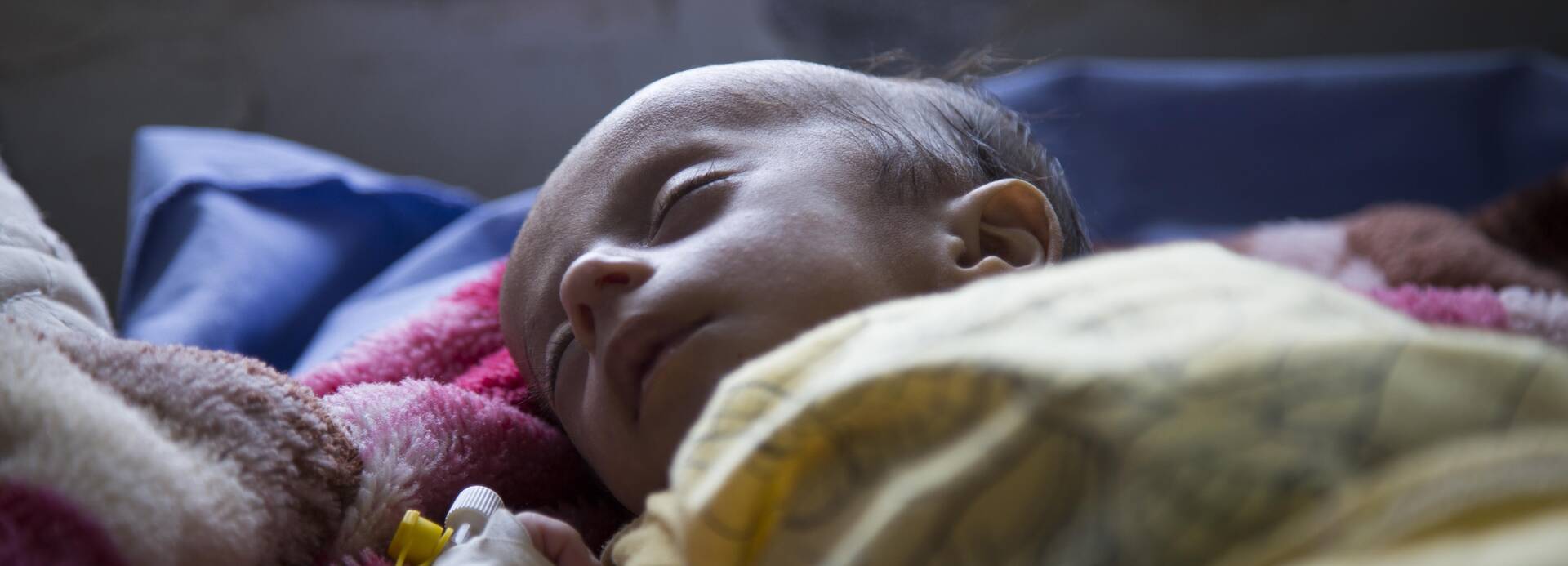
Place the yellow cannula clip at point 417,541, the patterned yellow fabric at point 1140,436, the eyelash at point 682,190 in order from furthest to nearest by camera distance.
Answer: the eyelash at point 682,190 → the yellow cannula clip at point 417,541 → the patterned yellow fabric at point 1140,436

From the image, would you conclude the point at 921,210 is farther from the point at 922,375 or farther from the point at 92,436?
the point at 92,436

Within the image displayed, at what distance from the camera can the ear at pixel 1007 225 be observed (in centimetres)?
66

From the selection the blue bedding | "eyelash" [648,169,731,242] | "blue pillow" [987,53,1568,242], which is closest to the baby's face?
"eyelash" [648,169,731,242]

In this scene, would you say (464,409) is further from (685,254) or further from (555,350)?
(685,254)

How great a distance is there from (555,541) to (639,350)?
0.33 ft

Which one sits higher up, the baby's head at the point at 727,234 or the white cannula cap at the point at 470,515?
the baby's head at the point at 727,234

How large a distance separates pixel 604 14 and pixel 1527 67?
1249 mm

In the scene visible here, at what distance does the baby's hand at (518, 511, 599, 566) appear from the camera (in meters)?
0.55

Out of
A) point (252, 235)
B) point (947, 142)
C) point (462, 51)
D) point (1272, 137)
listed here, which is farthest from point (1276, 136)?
point (252, 235)

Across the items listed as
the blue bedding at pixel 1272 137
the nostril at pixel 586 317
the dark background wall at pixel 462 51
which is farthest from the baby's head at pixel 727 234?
the dark background wall at pixel 462 51

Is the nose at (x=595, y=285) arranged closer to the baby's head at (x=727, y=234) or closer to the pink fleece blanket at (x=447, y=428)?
the baby's head at (x=727, y=234)

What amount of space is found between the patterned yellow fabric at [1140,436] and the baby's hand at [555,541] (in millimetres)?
129

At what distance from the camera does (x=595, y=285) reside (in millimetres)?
593

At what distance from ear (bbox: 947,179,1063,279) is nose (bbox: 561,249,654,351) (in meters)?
0.18
